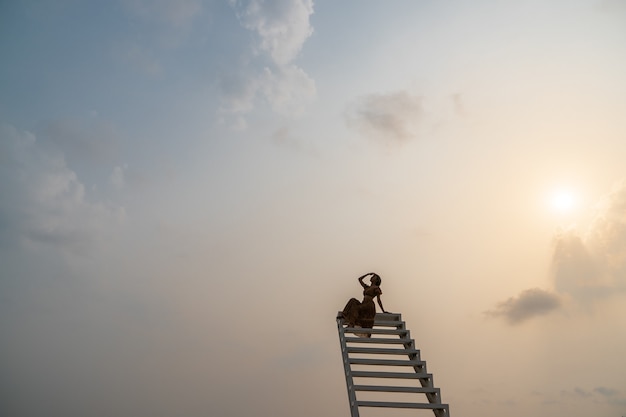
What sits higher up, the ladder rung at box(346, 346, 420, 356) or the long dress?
the long dress

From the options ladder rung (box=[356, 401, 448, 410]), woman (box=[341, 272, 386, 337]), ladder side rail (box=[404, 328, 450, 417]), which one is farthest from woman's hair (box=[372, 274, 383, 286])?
ladder rung (box=[356, 401, 448, 410])

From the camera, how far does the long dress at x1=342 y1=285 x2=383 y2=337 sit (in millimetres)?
15688

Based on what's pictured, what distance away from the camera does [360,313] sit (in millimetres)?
15734

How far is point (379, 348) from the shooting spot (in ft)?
48.7

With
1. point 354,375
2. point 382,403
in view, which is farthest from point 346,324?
point 382,403

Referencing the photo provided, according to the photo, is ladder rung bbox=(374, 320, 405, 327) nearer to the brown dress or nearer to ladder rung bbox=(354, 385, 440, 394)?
the brown dress

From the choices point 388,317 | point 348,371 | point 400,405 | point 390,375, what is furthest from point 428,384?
point 388,317

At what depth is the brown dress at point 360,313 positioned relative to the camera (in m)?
15.7

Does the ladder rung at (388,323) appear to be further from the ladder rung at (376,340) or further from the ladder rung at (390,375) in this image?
the ladder rung at (390,375)

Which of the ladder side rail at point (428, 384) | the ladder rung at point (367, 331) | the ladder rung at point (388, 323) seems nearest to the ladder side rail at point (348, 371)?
the ladder rung at point (367, 331)

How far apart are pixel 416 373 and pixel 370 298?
2.75 metres

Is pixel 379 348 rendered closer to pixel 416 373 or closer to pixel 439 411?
pixel 416 373

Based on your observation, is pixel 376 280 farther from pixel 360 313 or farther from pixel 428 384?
pixel 428 384

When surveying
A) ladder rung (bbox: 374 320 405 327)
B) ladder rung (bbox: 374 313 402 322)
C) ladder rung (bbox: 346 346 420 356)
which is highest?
ladder rung (bbox: 374 313 402 322)
